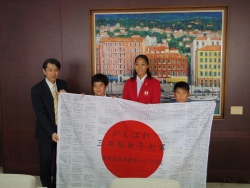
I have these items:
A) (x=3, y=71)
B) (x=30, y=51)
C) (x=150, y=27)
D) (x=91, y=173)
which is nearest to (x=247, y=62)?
(x=150, y=27)

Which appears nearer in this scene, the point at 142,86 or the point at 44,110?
the point at 44,110

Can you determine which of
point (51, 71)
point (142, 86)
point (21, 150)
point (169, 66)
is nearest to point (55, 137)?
point (51, 71)

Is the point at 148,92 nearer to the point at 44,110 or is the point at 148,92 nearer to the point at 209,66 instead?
the point at 209,66

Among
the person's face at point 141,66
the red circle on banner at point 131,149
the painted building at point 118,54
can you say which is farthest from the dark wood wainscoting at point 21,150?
the person's face at point 141,66

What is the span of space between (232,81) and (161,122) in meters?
1.27

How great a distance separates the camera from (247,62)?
2.99 meters

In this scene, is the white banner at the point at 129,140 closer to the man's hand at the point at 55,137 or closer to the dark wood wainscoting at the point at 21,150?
the man's hand at the point at 55,137

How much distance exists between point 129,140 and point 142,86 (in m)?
0.66

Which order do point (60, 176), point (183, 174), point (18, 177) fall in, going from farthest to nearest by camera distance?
point (60, 176) < point (183, 174) < point (18, 177)

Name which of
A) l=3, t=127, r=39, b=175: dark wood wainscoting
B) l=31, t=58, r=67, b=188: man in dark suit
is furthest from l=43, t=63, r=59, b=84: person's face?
l=3, t=127, r=39, b=175: dark wood wainscoting

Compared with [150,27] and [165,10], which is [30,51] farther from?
[165,10]

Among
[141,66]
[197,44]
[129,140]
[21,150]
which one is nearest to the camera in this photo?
[129,140]

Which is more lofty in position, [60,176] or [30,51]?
[30,51]

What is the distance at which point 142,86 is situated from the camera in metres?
2.74
